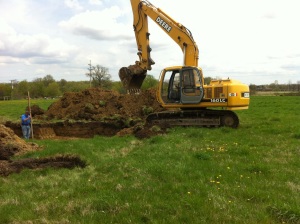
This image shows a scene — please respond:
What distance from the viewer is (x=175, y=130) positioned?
13367mm

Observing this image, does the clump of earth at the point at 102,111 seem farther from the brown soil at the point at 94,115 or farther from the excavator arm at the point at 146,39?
the excavator arm at the point at 146,39

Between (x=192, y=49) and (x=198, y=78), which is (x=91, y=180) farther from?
(x=192, y=49)

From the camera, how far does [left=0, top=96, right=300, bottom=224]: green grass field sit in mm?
4996

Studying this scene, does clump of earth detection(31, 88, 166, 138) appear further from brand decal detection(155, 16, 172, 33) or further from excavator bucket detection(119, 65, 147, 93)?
brand decal detection(155, 16, 172, 33)

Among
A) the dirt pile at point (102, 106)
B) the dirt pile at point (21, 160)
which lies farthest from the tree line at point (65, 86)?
the dirt pile at point (21, 160)

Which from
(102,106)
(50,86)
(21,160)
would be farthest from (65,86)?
(21,160)

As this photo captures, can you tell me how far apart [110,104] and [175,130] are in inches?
274

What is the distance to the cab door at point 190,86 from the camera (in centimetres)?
1420

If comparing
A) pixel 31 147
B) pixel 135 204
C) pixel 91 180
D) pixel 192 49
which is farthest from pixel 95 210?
pixel 192 49

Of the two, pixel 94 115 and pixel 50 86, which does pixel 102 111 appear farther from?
pixel 50 86

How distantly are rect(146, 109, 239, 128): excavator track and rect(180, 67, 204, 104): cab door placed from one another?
24.0 inches

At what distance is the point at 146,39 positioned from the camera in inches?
679

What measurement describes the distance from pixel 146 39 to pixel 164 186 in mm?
12179

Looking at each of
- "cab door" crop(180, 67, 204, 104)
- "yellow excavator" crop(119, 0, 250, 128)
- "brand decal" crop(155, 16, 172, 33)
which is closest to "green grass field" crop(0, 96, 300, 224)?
"yellow excavator" crop(119, 0, 250, 128)
